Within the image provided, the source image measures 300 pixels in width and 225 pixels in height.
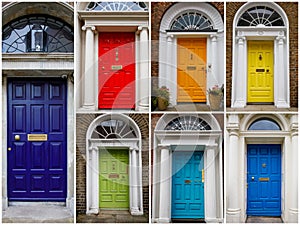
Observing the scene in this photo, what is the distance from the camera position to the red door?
443cm

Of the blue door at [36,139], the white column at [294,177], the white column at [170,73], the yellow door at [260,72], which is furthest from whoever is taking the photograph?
the blue door at [36,139]

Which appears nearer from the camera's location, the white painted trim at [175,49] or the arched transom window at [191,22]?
the white painted trim at [175,49]

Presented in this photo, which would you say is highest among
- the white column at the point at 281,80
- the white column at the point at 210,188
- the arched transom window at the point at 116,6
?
the arched transom window at the point at 116,6

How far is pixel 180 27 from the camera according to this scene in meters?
4.46

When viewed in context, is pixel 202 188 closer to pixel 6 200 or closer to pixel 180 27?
pixel 180 27

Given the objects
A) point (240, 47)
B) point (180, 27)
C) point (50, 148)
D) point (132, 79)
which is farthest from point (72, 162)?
point (240, 47)

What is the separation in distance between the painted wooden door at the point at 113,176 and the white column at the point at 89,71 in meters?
0.56

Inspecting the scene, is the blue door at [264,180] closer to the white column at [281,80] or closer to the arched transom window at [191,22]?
the white column at [281,80]

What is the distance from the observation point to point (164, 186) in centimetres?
432

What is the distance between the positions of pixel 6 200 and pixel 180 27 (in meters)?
2.83

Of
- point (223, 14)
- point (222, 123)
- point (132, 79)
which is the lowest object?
point (222, 123)

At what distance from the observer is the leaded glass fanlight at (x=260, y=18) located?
4402 mm

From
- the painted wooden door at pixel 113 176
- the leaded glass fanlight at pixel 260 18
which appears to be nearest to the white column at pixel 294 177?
the leaded glass fanlight at pixel 260 18

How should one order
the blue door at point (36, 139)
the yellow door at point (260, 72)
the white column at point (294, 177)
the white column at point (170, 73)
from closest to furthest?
the white column at point (294, 177), the white column at point (170, 73), the yellow door at point (260, 72), the blue door at point (36, 139)
